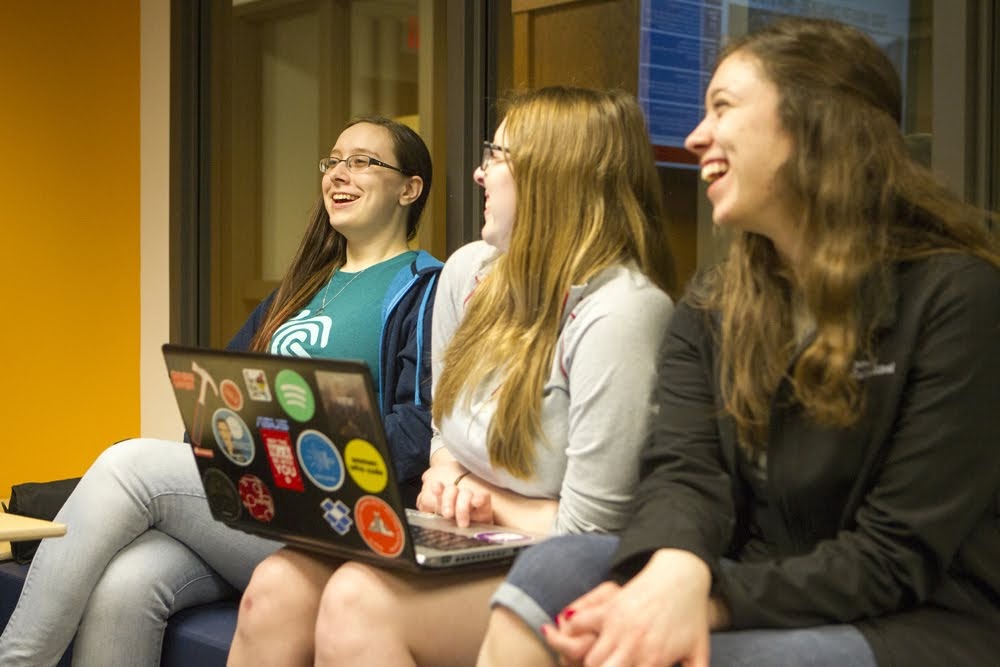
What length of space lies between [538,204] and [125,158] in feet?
7.88

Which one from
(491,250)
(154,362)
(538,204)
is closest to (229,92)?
(154,362)

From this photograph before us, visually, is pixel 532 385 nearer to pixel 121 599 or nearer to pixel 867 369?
pixel 867 369

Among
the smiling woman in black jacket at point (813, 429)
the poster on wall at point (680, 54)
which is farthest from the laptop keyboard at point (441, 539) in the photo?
the poster on wall at point (680, 54)

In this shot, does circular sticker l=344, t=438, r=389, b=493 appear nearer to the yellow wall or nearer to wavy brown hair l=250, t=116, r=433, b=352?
wavy brown hair l=250, t=116, r=433, b=352

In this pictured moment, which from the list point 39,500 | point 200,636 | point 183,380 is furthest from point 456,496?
point 39,500

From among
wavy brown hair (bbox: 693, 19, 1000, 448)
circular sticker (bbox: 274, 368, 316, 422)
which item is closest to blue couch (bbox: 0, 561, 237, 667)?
circular sticker (bbox: 274, 368, 316, 422)

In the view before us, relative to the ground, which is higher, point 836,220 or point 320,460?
point 836,220

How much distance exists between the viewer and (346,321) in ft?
8.46

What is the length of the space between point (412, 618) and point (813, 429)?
1.79 ft

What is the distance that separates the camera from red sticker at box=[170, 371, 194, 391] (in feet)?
5.81

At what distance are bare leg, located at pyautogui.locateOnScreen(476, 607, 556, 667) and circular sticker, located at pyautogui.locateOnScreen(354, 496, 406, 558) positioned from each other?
24 centimetres

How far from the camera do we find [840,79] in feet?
5.01

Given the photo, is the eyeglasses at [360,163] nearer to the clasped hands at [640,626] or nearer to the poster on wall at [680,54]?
the poster on wall at [680,54]

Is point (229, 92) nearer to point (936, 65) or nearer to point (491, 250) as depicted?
point (491, 250)
